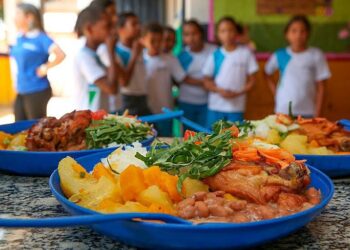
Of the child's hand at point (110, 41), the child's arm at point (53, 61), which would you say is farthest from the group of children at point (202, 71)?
the child's arm at point (53, 61)

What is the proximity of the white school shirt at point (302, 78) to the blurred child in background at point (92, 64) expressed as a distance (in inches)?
59.6

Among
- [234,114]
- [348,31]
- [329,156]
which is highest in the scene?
[348,31]

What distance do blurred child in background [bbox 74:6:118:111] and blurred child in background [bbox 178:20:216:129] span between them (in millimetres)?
1190

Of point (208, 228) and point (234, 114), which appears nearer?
point (208, 228)

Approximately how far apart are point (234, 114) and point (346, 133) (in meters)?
2.45

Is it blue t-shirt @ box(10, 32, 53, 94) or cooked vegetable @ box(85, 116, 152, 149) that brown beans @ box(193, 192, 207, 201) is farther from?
blue t-shirt @ box(10, 32, 53, 94)

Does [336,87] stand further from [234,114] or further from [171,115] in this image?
[171,115]

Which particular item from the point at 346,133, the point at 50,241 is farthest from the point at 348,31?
the point at 50,241

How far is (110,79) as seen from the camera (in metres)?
3.32

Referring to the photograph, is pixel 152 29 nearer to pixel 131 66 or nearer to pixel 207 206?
pixel 131 66

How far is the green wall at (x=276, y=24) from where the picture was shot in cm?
500

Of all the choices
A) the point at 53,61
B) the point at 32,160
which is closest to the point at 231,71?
the point at 53,61

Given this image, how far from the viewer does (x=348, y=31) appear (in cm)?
503

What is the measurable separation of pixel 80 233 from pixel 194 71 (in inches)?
136
